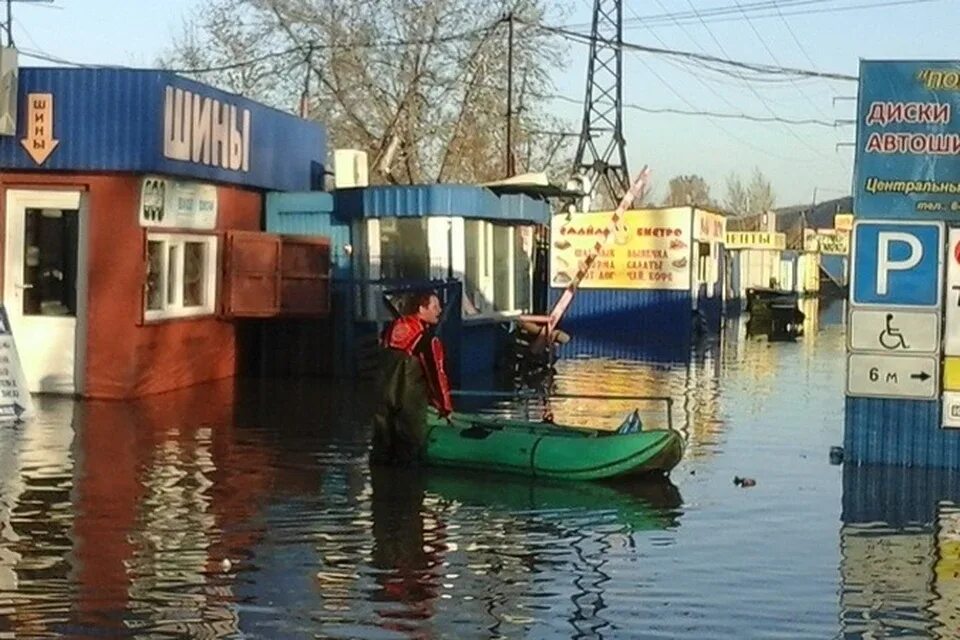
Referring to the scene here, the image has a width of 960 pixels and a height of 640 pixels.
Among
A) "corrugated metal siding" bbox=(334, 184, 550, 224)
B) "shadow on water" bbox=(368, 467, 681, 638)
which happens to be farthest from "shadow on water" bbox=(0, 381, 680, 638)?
"corrugated metal siding" bbox=(334, 184, 550, 224)

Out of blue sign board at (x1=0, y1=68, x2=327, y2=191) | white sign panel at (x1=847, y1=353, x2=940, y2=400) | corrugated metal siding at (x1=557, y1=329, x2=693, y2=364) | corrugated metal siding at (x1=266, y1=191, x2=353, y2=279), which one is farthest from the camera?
corrugated metal siding at (x1=557, y1=329, x2=693, y2=364)

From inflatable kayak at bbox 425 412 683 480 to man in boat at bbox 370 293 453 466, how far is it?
0.67 feet

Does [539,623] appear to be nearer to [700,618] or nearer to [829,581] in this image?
[700,618]

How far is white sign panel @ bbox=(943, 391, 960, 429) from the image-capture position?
50.3 ft

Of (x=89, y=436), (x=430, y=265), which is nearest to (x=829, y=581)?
(x=89, y=436)

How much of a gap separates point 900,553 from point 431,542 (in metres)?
3.07

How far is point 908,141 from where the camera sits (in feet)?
50.3

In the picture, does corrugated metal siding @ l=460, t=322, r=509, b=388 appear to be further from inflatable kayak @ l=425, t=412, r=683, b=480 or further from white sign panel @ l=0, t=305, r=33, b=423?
inflatable kayak @ l=425, t=412, r=683, b=480

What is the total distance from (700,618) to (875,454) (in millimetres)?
6880

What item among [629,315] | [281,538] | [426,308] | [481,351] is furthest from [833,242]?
[281,538]

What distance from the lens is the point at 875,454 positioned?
15.8 m

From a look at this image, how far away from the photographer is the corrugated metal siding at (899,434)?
15.5 m

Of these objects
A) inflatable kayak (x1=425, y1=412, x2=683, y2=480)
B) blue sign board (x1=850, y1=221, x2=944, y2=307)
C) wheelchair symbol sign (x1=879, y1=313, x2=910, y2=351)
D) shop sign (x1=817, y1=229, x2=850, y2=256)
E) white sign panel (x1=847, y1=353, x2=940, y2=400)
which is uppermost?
shop sign (x1=817, y1=229, x2=850, y2=256)

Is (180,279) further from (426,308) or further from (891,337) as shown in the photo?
(891,337)
